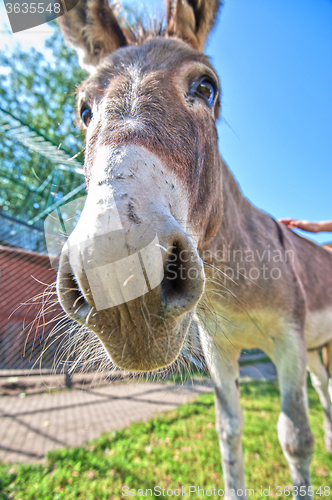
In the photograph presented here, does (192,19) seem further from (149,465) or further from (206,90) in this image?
(149,465)

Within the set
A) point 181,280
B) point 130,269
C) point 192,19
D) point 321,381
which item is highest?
point 192,19

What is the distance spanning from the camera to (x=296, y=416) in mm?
2008

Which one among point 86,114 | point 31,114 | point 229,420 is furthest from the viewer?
point 31,114

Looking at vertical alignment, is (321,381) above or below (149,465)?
below

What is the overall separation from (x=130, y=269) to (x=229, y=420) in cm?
241

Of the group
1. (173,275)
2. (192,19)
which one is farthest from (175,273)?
(192,19)

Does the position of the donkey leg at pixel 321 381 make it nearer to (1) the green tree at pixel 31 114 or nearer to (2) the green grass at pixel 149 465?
(2) the green grass at pixel 149 465

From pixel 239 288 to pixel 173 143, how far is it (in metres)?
1.42

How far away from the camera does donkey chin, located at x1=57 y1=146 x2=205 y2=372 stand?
2.43 ft

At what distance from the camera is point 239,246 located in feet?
7.48

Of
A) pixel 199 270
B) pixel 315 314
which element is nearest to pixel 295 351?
pixel 315 314

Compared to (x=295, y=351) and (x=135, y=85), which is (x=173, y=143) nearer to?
(x=135, y=85)

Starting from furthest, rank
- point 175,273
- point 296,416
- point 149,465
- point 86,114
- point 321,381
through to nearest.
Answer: point 321,381
point 149,465
point 296,416
point 86,114
point 175,273

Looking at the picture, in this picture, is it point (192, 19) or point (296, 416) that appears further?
point (192, 19)
